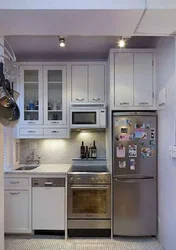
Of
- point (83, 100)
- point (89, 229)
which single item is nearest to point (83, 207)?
point (89, 229)

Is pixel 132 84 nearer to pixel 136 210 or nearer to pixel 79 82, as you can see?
pixel 79 82

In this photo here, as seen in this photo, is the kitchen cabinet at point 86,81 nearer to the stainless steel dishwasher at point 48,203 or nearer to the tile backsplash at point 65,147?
the tile backsplash at point 65,147

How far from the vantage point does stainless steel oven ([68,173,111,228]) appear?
337cm

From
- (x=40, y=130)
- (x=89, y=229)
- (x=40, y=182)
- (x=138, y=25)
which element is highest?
(x=138, y=25)

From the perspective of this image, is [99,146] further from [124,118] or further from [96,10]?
[96,10]

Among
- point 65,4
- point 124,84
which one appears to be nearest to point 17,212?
point 124,84

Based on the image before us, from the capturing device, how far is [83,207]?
3387mm

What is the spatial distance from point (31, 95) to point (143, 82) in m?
1.74

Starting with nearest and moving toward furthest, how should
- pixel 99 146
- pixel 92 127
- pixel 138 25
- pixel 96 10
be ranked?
pixel 96 10
pixel 138 25
pixel 92 127
pixel 99 146

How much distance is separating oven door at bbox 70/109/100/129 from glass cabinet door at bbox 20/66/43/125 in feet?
1.74

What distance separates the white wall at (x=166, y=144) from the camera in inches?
106

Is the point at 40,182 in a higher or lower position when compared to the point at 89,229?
higher

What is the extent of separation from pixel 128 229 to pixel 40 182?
1.35 m

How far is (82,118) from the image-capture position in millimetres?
3695
